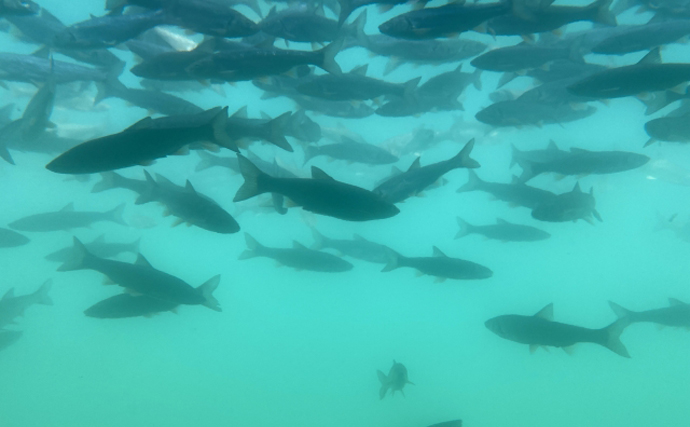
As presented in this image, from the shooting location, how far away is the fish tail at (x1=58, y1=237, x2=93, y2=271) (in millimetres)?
5359

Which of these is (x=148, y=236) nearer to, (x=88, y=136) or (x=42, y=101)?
(x=88, y=136)

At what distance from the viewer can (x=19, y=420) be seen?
17109mm

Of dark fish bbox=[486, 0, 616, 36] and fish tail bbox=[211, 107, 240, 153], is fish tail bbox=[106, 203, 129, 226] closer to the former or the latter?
fish tail bbox=[211, 107, 240, 153]

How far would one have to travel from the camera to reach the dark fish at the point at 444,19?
4.28 metres

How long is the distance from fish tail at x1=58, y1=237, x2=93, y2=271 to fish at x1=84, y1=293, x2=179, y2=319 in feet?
2.23

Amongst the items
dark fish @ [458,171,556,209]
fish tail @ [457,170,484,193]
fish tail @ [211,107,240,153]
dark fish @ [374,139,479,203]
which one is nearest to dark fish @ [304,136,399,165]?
fish tail @ [457,170,484,193]

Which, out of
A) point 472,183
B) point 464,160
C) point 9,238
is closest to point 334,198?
point 464,160

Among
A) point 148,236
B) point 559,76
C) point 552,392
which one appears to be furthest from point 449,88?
point 148,236

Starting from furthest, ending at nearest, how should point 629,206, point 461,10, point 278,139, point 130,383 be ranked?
point 629,206 < point 130,383 < point 278,139 < point 461,10

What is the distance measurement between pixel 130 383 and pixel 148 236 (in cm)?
3475

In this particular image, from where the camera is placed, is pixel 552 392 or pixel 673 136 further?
pixel 552 392

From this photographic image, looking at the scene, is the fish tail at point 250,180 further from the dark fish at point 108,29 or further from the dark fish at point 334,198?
the dark fish at point 108,29

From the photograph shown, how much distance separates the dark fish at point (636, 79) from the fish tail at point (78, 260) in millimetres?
6746

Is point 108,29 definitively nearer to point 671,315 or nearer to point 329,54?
point 329,54
